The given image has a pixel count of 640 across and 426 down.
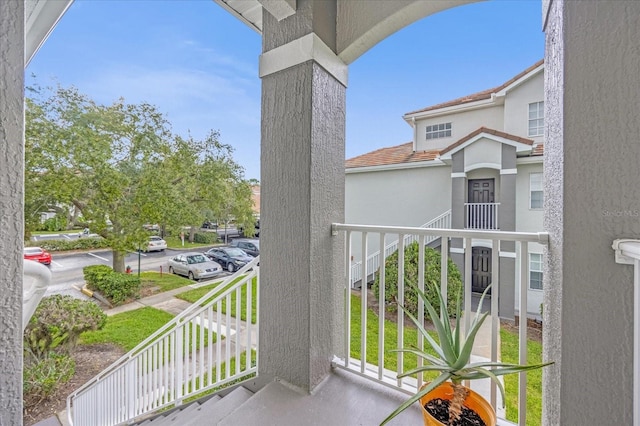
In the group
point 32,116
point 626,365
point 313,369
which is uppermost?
point 32,116

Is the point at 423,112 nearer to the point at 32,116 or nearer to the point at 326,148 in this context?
the point at 326,148

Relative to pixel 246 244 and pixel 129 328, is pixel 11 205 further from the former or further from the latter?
pixel 129 328

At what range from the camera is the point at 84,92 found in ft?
15.2

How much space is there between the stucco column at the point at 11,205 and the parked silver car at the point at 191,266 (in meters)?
5.19

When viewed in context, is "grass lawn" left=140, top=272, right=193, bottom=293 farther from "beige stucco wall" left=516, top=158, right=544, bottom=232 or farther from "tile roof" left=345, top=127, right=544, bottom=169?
"beige stucco wall" left=516, top=158, right=544, bottom=232

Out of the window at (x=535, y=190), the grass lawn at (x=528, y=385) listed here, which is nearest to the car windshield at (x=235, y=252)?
the grass lawn at (x=528, y=385)

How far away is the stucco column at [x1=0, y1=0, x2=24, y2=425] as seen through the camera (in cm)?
58

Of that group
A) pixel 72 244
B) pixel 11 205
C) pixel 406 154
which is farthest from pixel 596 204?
pixel 406 154

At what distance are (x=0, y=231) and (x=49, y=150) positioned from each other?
5098mm

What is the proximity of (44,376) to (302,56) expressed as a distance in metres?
4.72

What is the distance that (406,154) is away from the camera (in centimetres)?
726

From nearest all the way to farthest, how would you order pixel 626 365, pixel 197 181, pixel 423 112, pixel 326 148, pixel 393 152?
pixel 626 365
pixel 326 148
pixel 197 181
pixel 423 112
pixel 393 152

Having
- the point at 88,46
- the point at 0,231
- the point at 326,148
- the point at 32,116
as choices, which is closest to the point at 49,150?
the point at 32,116

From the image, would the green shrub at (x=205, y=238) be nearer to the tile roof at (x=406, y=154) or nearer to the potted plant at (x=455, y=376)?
the tile roof at (x=406, y=154)
